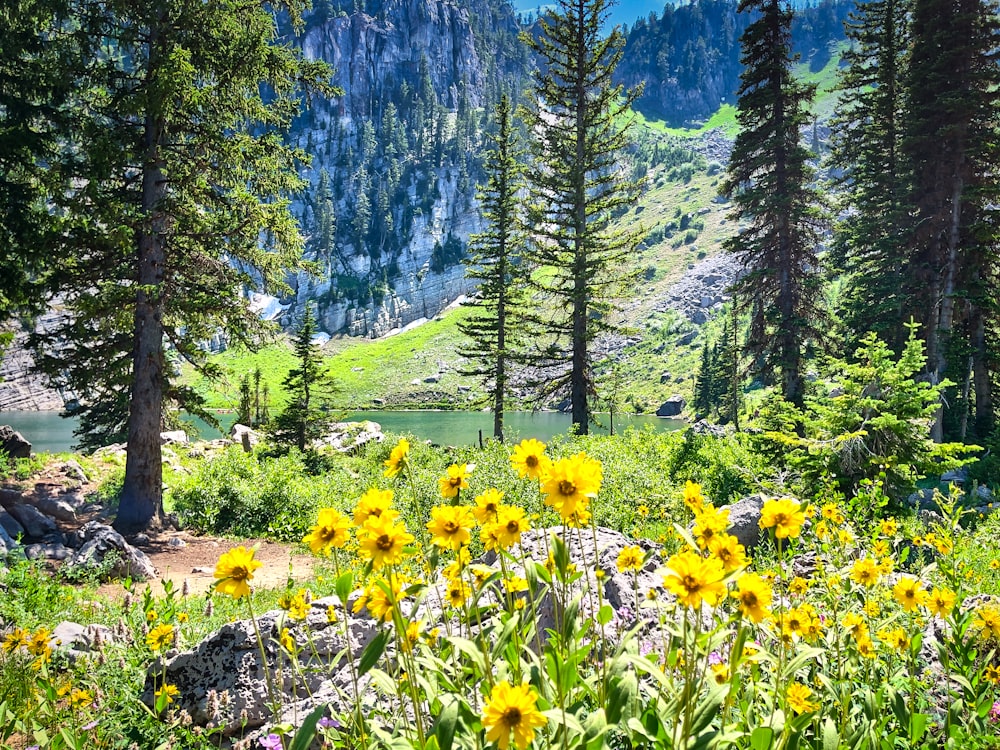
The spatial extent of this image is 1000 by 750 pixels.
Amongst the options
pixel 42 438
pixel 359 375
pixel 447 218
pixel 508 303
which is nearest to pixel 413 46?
pixel 447 218

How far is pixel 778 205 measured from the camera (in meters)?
15.9

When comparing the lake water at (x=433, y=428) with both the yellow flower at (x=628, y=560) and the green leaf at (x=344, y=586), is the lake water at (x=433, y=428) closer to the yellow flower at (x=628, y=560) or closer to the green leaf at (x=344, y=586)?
the yellow flower at (x=628, y=560)

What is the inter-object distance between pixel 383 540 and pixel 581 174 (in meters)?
18.2

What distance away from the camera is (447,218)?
161 meters

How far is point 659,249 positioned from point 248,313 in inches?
6239

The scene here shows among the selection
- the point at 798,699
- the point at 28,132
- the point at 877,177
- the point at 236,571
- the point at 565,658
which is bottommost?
the point at 798,699

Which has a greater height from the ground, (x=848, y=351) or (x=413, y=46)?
(x=413, y=46)

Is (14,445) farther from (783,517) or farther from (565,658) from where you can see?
(783,517)

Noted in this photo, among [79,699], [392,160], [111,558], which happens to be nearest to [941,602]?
[79,699]

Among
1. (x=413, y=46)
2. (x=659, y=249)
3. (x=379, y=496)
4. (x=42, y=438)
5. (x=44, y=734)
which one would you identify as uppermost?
(x=413, y=46)

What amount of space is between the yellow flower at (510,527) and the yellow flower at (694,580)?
0.50 metres

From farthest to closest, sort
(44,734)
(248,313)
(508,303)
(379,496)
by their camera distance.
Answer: (508,303) → (248,313) → (44,734) → (379,496)

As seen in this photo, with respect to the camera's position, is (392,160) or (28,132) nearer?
(28,132)

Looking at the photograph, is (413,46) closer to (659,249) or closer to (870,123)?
(659,249)
